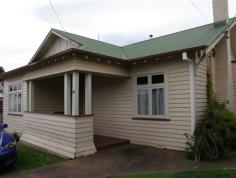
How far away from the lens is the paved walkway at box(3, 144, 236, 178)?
5152 mm

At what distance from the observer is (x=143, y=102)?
26.5ft

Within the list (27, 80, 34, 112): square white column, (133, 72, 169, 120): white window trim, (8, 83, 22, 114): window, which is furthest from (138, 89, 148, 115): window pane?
(8, 83, 22, 114): window

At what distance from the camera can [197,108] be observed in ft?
22.3

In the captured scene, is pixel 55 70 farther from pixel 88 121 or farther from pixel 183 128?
pixel 183 128

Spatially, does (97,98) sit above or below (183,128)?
above

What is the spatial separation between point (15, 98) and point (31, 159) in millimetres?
6412

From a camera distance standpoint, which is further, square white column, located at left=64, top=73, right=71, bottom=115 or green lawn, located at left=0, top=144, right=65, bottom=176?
square white column, located at left=64, top=73, right=71, bottom=115

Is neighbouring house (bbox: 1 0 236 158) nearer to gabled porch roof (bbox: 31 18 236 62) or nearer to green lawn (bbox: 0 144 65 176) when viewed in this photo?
gabled porch roof (bbox: 31 18 236 62)

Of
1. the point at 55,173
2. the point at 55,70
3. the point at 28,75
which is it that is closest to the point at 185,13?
the point at 55,70

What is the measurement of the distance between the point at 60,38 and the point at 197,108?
7.09 metres

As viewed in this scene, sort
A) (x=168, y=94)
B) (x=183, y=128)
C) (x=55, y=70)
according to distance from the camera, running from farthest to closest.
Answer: (x=55, y=70), (x=168, y=94), (x=183, y=128)

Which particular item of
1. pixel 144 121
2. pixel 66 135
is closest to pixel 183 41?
pixel 144 121

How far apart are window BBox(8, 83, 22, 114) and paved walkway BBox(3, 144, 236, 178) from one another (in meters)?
6.59

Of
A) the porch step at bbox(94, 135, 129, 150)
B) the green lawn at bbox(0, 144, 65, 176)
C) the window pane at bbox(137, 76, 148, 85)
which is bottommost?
the green lawn at bbox(0, 144, 65, 176)
